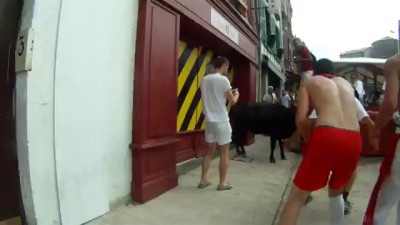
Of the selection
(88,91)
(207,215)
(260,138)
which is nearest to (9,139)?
(88,91)

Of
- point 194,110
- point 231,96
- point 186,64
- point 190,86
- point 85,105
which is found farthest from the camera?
point 194,110

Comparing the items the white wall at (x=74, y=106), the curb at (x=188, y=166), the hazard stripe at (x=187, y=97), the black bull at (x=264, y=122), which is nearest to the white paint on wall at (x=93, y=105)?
the white wall at (x=74, y=106)

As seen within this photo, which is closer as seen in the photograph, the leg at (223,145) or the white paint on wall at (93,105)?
the white paint on wall at (93,105)

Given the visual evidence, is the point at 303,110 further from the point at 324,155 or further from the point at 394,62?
the point at 394,62

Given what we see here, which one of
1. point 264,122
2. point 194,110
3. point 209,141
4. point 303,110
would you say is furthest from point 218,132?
point 264,122

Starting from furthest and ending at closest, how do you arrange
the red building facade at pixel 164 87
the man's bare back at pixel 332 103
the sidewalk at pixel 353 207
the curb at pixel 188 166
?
the curb at pixel 188 166
the red building facade at pixel 164 87
the sidewalk at pixel 353 207
the man's bare back at pixel 332 103

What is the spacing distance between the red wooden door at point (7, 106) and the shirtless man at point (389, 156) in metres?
2.88

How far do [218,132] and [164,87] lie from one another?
36.6 inches

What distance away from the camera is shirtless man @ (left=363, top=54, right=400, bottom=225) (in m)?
3.22

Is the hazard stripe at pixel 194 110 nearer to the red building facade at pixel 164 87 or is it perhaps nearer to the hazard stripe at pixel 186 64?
the red building facade at pixel 164 87

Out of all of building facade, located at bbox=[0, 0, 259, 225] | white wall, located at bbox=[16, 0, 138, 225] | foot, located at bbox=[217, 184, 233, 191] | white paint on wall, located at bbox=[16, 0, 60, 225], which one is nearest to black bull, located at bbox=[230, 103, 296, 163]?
foot, located at bbox=[217, 184, 233, 191]

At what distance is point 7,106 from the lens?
3.34 m

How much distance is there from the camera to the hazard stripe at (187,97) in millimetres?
7320

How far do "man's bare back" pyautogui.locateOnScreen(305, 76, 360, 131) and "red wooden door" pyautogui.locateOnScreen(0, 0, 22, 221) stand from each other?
238cm
